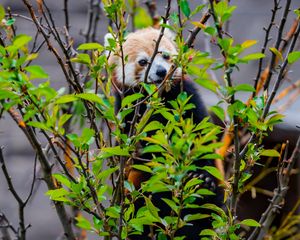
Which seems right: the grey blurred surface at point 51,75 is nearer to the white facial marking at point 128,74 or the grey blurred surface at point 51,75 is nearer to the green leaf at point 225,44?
the white facial marking at point 128,74

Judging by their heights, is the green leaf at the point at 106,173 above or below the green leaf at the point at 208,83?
below

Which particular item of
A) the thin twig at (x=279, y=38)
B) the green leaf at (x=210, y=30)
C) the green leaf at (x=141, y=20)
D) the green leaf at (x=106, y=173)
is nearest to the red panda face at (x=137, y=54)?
the green leaf at (x=141, y=20)

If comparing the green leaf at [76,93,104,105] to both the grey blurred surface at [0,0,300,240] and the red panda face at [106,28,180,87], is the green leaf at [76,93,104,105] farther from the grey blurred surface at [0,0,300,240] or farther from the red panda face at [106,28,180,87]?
the grey blurred surface at [0,0,300,240]

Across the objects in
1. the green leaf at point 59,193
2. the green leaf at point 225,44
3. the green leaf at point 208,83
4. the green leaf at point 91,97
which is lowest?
the green leaf at point 59,193

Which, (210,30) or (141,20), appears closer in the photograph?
(210,30)

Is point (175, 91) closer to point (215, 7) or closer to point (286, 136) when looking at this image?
point (286, 136)

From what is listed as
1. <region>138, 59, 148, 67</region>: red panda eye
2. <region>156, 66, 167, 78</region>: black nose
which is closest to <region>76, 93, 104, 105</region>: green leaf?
<region>156, 66, 167, 78</region>: black nose

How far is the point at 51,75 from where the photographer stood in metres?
5.80

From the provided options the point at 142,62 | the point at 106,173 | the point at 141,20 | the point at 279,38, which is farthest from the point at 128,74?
the point at 106,173

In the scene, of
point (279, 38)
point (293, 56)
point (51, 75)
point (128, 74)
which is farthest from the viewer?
point (51, 75)

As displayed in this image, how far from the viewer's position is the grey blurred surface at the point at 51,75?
5574mm

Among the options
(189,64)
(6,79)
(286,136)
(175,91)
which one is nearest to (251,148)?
(189,64)

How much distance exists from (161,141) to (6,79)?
42cm

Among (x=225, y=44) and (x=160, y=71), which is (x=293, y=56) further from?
(x=160, y=71)
